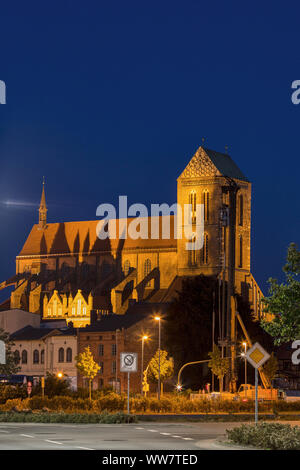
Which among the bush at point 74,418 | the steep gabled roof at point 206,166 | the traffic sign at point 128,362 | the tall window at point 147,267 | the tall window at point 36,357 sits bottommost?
the bush at point 74,418

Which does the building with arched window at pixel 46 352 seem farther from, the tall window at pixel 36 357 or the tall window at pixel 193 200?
the tall window at pixel 193 200

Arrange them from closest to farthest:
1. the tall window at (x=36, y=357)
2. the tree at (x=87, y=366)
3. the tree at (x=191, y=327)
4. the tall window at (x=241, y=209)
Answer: the tree at (x=191, y=327), the tree at (x=87, y=366), the tall window at (x=36, y=357), the tall window at (x=241, y=209)

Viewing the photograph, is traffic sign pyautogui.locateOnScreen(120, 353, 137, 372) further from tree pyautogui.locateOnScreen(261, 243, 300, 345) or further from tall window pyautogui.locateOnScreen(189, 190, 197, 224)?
tall window pyautogui.locateOnScreen(189, 190, 197, 224)

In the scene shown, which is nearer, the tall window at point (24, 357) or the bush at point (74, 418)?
the bush at point (74, 418)

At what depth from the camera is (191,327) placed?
106000 mm

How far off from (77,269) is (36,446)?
152 meters

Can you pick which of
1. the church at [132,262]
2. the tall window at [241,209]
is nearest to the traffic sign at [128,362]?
the church at [132,262]

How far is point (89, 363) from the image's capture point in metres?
107

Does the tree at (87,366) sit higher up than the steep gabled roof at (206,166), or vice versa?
the steep gabled roof at (206,166)

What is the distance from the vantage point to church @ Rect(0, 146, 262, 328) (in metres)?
151

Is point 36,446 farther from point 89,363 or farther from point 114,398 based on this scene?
point 89,363

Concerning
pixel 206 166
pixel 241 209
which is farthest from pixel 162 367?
pixel 241 209

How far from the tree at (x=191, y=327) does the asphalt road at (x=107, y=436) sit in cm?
6448

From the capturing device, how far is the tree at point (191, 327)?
4117 inches
